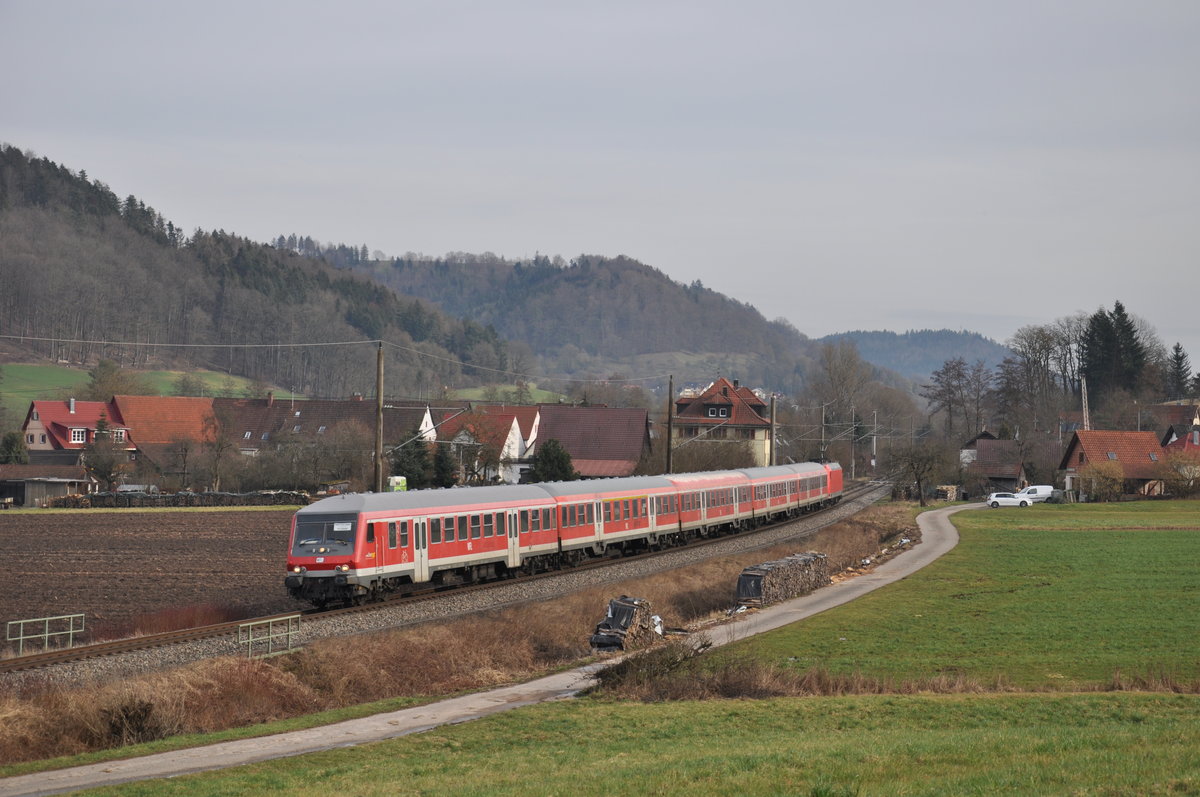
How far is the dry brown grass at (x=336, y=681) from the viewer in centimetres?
1903

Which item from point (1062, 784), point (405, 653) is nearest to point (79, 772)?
point (405, 653)

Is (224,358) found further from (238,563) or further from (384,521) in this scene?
(384,521)

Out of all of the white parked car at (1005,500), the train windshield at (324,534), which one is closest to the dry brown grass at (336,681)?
the train windshield at (324,534)

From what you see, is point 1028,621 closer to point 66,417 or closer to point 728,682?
point 728,682

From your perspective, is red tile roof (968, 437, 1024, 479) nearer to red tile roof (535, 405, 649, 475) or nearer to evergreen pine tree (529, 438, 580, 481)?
red tile roof (535, 405, 649, 475)

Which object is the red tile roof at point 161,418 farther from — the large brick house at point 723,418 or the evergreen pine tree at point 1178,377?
the evergreen pine tree at point 1178,377

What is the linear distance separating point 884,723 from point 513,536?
22233 mm

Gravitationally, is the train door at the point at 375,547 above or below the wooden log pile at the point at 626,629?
above

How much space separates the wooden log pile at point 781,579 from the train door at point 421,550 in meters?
8.88

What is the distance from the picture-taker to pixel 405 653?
25.5 metres

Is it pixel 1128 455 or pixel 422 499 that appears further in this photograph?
pixel 1128 455

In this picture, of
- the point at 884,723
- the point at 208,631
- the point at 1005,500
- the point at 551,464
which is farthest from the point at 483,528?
the point at 1005,500

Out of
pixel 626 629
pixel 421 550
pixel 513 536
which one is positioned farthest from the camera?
pixel 513 536

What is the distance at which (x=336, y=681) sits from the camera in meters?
23.4
